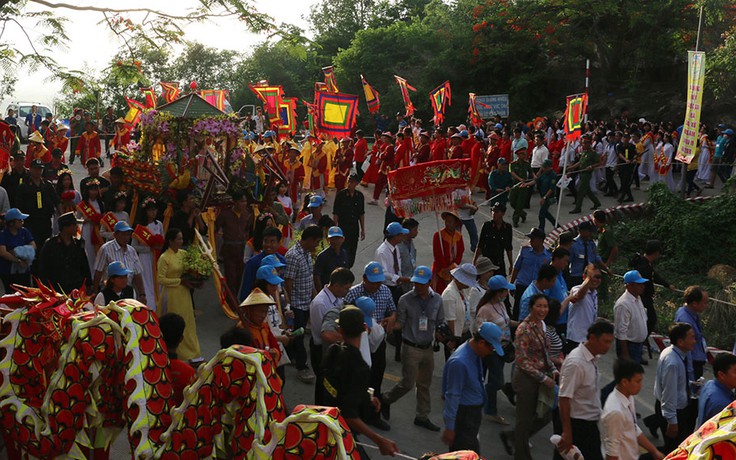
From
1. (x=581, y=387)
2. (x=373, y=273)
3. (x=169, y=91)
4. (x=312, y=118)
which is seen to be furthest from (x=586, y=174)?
(x=169, y=91)

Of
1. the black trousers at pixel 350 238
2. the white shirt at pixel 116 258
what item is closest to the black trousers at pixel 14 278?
the white shirt at pixel 116 258

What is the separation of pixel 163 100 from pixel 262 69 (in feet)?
56.0

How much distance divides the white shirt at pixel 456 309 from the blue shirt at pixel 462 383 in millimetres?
1779

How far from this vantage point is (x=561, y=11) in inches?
1150

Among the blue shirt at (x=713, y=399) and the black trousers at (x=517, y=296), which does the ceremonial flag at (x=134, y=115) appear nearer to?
the black trousers at (x=517, y=296)

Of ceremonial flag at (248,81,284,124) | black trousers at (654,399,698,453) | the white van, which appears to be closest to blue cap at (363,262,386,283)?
black trousers at (654,399,698,453)

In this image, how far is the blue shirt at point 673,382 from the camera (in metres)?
7.10

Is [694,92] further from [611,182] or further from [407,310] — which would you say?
[407,310]

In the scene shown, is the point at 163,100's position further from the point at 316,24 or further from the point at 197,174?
the point at 316,24

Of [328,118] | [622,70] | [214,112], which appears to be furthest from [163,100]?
[622,70]

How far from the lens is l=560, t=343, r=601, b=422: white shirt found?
6.47 metres

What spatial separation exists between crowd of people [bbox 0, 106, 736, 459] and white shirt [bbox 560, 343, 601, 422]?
12mm

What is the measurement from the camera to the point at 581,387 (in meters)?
6.50

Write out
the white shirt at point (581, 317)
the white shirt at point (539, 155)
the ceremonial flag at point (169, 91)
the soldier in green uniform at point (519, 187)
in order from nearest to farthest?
1. the white shirt at point (581, 317)
2. the soldier in green uniform at point (519, 187)
3. the white shirt at point (539, 155)
4. the ceremonial flag at point (169, 91)
